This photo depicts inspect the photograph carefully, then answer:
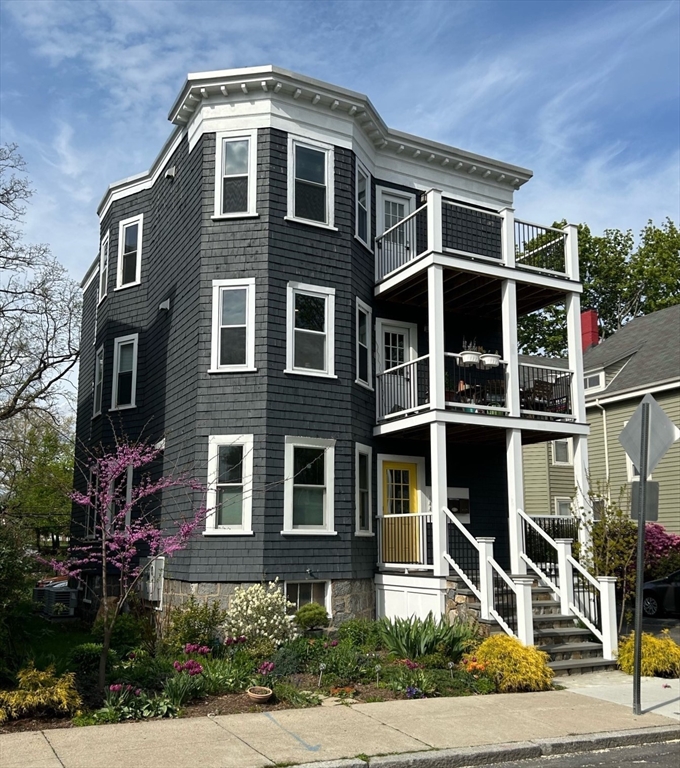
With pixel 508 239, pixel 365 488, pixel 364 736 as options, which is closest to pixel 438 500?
pixel 365 488

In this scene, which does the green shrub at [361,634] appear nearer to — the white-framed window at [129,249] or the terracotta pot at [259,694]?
the terracotta pot at [259,694]

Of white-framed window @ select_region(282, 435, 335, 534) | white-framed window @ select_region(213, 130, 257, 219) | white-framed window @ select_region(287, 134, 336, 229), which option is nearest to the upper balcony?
white-framed window @ select_region(287, 134, 336, 229)

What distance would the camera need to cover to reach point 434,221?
1480 cm

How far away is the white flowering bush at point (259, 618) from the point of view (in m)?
11.9

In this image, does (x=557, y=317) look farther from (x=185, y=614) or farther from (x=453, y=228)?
(x=185, y=614)

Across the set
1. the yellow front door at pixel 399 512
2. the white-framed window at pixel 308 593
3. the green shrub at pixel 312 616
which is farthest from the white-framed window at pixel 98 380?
the green shrub at pixel 312 616

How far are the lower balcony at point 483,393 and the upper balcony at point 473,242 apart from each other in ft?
6.19

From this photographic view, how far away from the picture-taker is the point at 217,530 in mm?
13750

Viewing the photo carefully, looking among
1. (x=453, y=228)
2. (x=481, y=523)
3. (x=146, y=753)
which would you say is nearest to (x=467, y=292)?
(x=453, y=228)

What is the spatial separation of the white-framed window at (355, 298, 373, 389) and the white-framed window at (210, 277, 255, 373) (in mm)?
2308

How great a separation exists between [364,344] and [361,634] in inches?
233

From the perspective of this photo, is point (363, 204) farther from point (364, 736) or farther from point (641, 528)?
point (364, 736)

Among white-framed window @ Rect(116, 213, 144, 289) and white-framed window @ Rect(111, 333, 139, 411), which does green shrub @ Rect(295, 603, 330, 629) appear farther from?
white-framed window @ Rect(116, 213, 144, 289)

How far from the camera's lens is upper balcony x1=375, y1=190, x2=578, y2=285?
1496 cm
